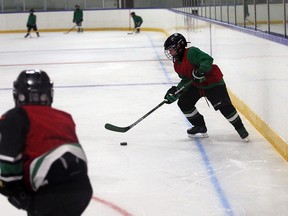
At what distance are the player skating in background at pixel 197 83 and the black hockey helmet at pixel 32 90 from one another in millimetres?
2524

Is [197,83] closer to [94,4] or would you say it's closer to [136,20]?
[136,20]

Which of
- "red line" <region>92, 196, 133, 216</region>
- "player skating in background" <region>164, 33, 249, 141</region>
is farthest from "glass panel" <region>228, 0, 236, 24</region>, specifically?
"red line" <region>92, 196, 133, 216</region>

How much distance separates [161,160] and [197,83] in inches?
30.3

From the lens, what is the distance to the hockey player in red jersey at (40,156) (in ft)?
5.78

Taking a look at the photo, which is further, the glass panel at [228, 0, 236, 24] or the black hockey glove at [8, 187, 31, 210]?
the glass panel at [228, 0, 236, 24]

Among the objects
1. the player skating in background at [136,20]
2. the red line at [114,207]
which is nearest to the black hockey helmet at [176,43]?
the red line at [114,207]

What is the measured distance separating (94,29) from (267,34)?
17.3 meters

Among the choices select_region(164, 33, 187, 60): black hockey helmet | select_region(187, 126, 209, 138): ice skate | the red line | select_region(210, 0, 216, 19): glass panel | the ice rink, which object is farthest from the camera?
select_region(210, 0, 216, 19): glass panel

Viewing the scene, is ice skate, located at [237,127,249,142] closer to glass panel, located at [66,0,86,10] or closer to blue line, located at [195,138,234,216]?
blue line, located at [195,138,234,216]

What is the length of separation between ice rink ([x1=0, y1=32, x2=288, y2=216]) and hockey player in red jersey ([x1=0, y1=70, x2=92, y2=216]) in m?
1.24

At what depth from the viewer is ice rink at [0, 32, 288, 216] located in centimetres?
320

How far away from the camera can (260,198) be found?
10.7ft

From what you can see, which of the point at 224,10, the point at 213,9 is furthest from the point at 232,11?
the point at 213,9

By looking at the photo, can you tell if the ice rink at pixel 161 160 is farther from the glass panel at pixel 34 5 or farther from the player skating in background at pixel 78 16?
the glass panel at pixel 34 5
